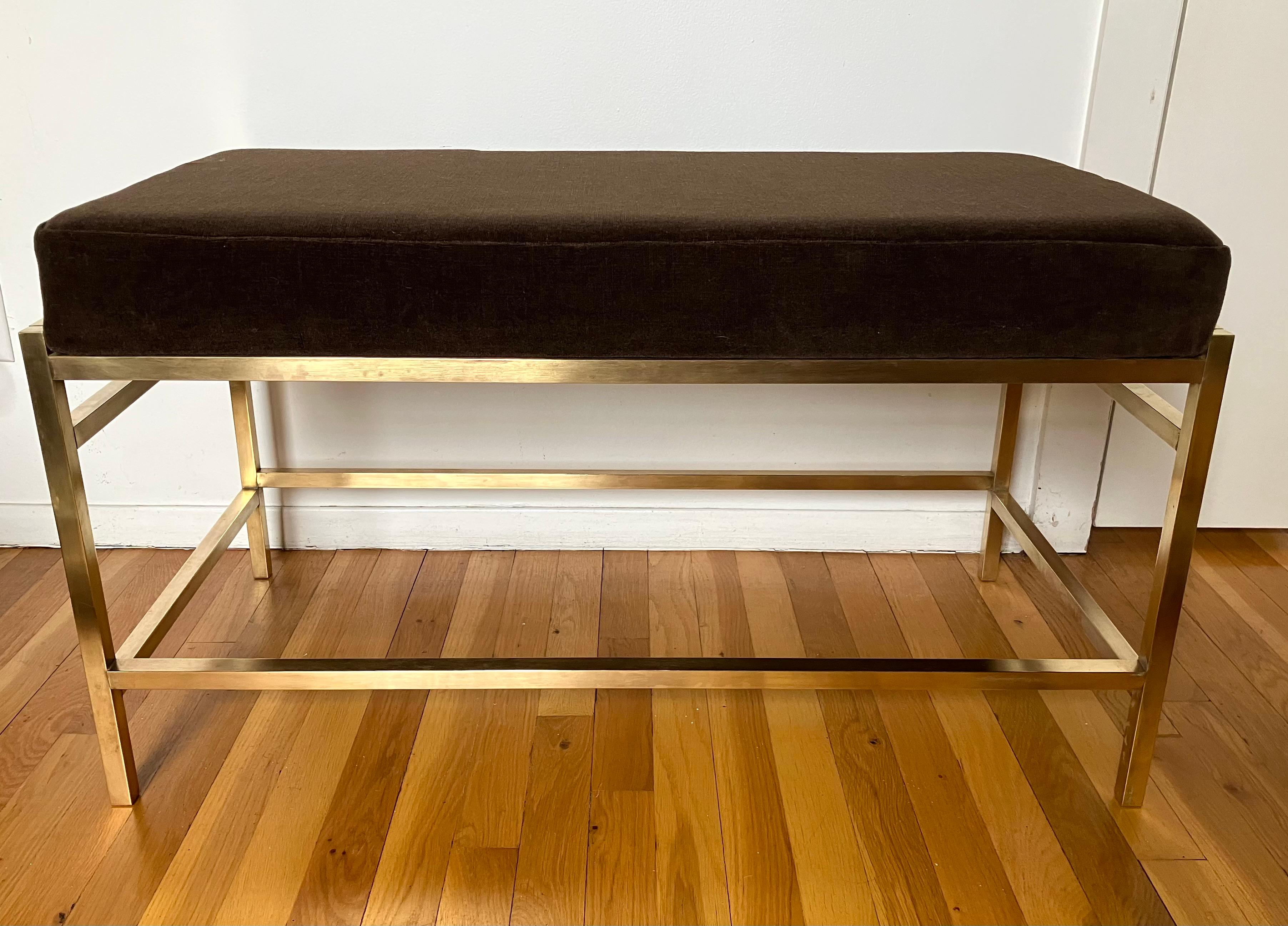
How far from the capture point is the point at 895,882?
3.06ft

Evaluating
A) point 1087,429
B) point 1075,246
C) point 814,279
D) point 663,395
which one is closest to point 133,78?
point 663,395

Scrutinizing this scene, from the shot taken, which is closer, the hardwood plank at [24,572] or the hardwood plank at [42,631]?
the hardwood plank at [42,631]

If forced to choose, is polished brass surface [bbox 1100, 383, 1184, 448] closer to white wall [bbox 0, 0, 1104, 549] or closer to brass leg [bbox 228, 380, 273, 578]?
white wall [bbox 0, 0, 1104, 549]

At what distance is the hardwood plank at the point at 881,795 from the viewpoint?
0.92m

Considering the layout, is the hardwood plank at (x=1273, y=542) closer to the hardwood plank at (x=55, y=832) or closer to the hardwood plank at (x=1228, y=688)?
the hardwood plank at (x=1228, y=688)

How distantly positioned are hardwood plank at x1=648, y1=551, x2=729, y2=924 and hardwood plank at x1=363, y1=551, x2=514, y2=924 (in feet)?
0.66

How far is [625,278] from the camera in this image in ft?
2.68

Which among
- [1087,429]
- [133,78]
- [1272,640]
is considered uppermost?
[133,78]

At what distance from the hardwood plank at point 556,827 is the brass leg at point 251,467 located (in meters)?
0.53

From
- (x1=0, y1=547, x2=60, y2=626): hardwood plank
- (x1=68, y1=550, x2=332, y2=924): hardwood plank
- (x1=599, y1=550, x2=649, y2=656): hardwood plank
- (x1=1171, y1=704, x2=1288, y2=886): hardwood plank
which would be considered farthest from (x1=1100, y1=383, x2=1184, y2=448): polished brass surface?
(x1=0, y1=547, x2=60, y2=626): hardwood plank

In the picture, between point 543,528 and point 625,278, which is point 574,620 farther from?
point 625,278

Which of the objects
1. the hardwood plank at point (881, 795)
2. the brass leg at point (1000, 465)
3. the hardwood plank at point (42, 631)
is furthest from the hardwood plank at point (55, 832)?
the brass leg at point (1000, 465)

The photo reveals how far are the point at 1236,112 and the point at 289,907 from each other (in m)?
1.49

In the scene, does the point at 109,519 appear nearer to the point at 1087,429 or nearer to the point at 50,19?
the point at 50,19
